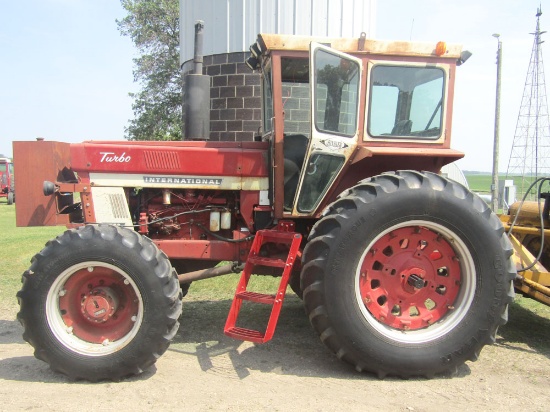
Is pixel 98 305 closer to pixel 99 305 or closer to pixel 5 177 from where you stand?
pixel 99 305

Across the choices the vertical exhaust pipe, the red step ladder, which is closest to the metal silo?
the vertical exhaust pipe

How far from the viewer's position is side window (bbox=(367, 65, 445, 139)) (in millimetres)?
4047

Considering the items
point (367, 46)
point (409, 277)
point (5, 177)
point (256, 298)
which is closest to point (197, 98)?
point (367, 46)

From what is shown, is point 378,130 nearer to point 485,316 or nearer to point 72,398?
point 485,316

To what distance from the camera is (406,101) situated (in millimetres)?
4113

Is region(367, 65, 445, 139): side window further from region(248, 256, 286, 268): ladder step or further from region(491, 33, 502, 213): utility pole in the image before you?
region(491, 33, 502, 213): utility pole

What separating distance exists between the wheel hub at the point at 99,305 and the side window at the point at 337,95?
204 cm

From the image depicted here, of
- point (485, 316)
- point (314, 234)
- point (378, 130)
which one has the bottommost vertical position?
point (485, 316)

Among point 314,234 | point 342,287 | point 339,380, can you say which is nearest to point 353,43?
point 314,234

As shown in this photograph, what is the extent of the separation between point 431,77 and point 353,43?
2.28ft

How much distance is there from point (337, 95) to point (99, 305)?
7.95 ft

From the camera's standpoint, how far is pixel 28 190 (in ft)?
14.4

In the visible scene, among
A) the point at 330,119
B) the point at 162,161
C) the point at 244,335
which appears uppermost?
the point at 330,119

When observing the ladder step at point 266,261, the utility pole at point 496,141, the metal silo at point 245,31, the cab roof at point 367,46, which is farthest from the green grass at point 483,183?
the metal silo at point 245,31
